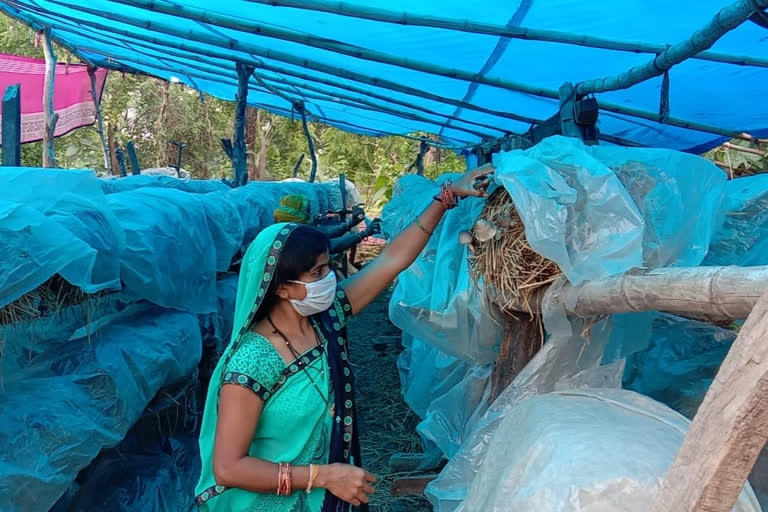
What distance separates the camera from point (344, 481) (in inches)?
64.8

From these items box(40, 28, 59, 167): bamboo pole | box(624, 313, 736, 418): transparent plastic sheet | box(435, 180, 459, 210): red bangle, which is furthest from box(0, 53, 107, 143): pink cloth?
box(624, 313, 736, 418): transparent plastic sheet

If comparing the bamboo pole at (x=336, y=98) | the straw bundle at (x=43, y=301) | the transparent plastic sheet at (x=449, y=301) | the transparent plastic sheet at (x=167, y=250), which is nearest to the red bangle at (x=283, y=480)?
the transparent plastic sheet at (x=449, y=301)

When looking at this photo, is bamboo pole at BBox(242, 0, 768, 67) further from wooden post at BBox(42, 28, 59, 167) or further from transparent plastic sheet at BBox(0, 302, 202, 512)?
wooden post at BBox(42, 28, 59, 167)

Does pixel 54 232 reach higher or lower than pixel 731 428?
lower

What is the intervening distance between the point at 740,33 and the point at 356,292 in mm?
2261

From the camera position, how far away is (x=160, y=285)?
2994 millimetres

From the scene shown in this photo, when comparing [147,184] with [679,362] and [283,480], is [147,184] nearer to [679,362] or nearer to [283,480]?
[283,480]

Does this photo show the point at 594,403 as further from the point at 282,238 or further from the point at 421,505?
the point at 421,505

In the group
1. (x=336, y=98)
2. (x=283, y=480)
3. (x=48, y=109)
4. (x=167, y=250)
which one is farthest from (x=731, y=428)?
(x=48, y=109)

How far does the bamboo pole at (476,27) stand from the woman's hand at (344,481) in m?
2.02

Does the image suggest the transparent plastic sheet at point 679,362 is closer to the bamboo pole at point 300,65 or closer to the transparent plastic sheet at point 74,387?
the transparent plastic sheet at point 74,387

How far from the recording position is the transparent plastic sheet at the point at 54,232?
1884 millimetres

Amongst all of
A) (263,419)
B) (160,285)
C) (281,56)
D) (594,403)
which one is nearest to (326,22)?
(281,56)

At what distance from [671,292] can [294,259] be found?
1.07 m
